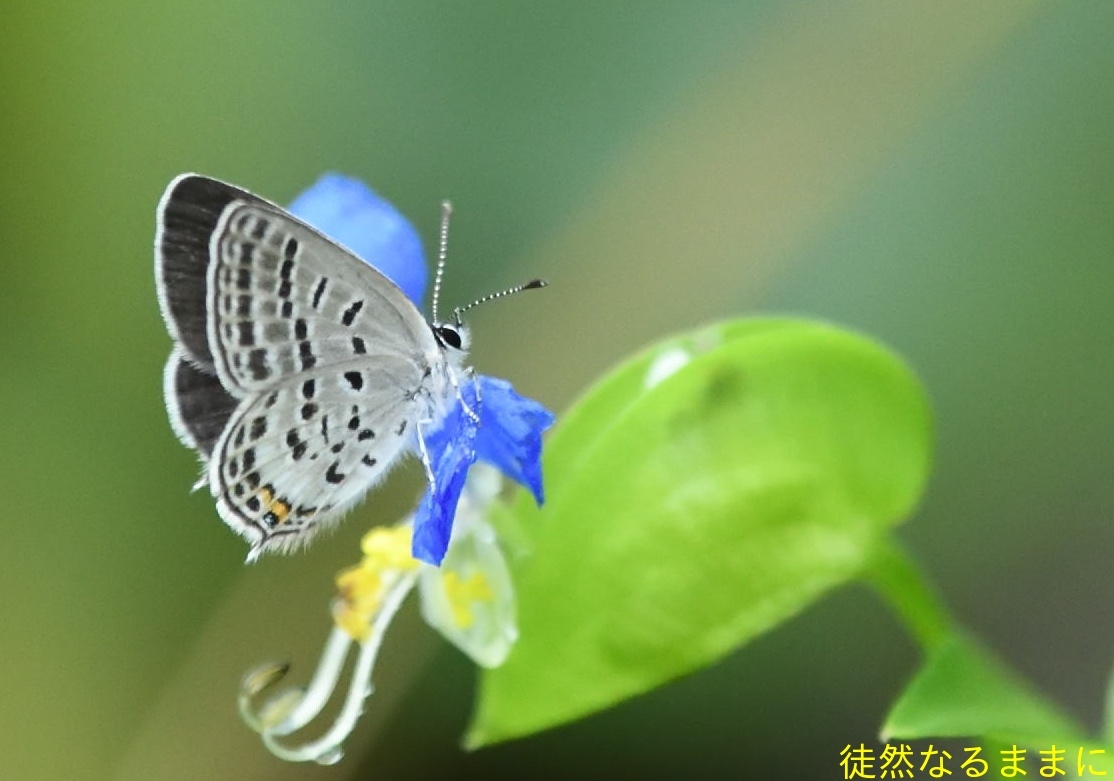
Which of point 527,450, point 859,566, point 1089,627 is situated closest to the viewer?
point 527,450

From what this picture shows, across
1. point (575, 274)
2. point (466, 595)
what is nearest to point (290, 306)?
point (466, 595)

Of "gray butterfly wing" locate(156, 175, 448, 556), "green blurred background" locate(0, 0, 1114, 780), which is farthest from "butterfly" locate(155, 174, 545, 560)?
"green blurred background" locate(0, 0, 1114, 780)

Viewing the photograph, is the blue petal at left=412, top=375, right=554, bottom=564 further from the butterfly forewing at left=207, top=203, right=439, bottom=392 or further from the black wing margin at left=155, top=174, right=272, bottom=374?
the black wing margin at left=155, top=174, right=272, bottom=374

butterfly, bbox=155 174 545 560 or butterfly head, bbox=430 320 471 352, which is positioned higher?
butterfly head, bbox=430 320 471 352

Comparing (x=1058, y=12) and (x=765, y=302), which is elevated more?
(x=1058, y=12)

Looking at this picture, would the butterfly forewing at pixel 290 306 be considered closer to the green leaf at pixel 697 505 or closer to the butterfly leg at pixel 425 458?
the butterfly leg at pixel 425 458

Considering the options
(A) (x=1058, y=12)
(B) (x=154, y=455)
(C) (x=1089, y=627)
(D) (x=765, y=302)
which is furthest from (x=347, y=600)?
(A) (x=1058, y=12)

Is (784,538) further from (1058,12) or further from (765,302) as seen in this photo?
(1058,12)
